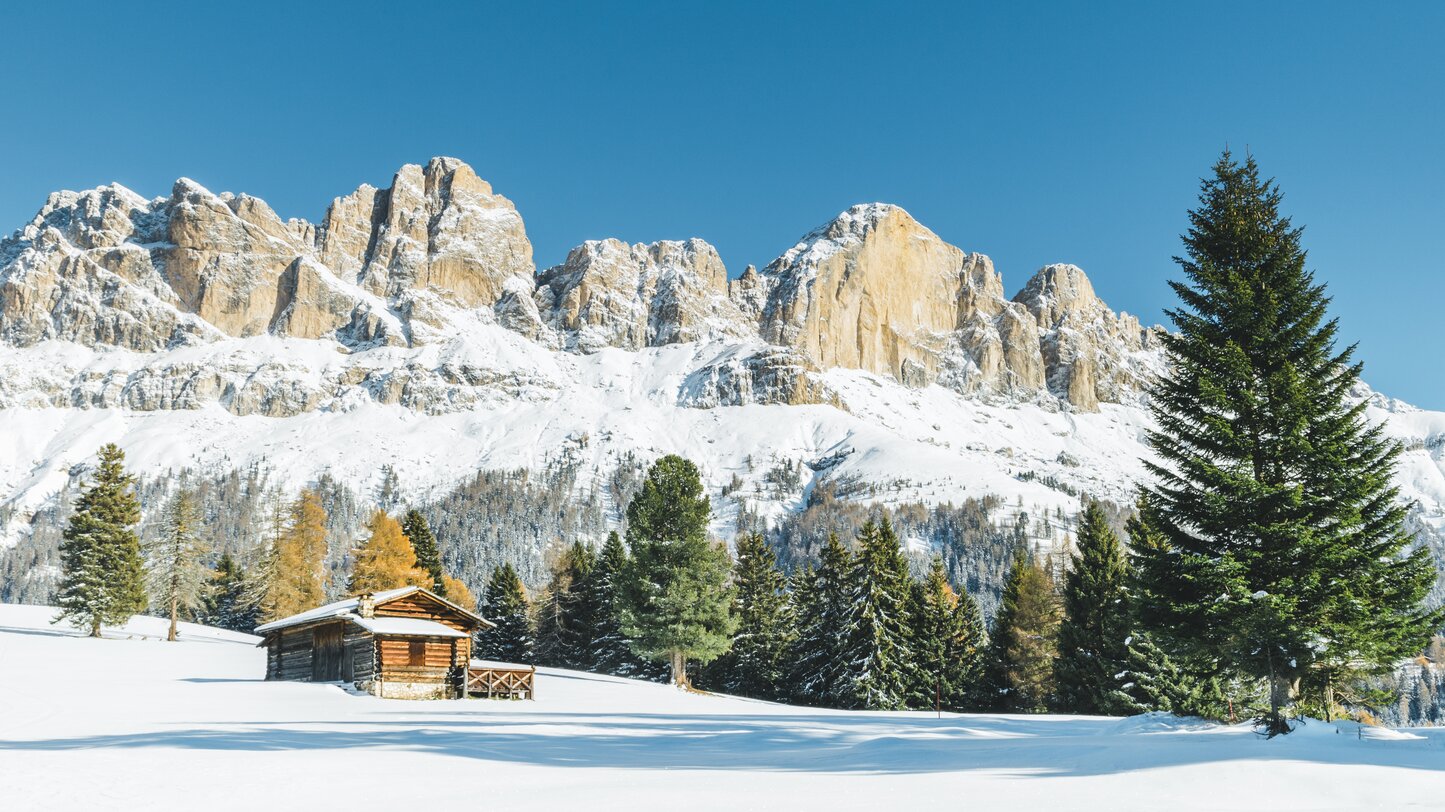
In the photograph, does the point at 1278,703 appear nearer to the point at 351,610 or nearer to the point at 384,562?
the point at 351,610

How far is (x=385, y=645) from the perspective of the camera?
35.4 m

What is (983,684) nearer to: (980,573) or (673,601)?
(673,601)

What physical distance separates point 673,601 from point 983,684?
1792cm

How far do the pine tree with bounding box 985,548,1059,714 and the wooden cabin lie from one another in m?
28.3

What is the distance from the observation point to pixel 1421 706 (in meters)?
140

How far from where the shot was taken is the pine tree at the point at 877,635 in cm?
4641

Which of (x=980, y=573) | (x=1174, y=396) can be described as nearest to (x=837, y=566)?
(x=1174, y=396)

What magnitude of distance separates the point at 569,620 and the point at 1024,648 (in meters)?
32.8

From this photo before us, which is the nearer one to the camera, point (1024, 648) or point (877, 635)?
point (877, 635)

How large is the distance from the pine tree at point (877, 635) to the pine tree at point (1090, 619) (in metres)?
8.17

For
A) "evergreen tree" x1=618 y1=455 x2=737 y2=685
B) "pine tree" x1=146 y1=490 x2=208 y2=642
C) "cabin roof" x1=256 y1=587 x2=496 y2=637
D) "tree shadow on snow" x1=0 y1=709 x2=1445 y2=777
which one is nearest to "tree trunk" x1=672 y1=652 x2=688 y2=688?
"evergreen tree" x1=618 y1=455 x2=737 y2=685

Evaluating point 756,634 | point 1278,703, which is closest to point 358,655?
point 756,634

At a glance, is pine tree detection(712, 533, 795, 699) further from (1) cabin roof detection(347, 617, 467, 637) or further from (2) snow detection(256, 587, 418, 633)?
(2) snow detection(256, 587, 418, 633)

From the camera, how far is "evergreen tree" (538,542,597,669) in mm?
66062
